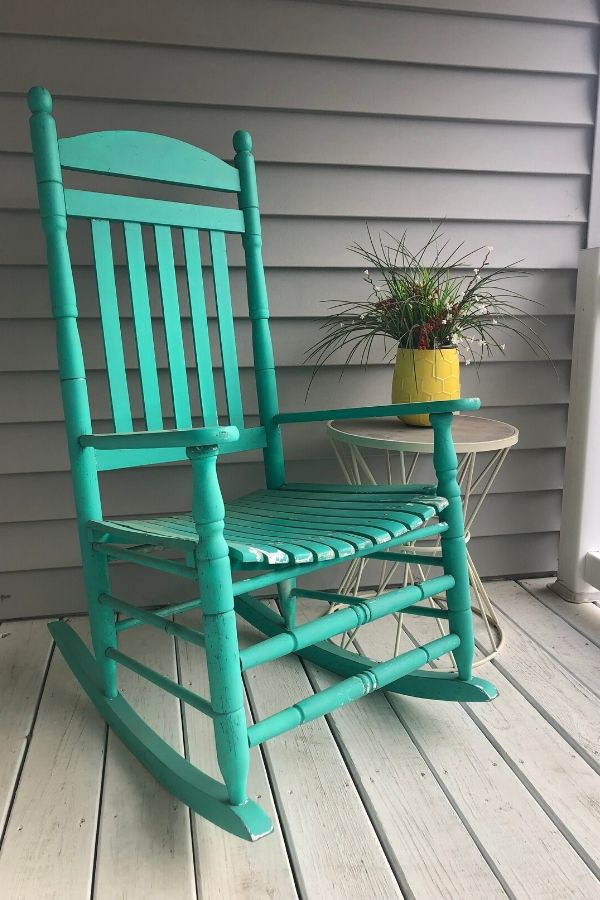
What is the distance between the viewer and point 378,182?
1755 millimetres

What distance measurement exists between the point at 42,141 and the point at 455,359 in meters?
0.98

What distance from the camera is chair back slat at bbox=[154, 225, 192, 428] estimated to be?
58.6 inches

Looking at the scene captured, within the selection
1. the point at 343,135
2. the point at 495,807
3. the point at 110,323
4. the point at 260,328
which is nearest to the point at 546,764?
the point at 495,807

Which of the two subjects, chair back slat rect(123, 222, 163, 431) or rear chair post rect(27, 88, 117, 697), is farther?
chair back slat rect(123, 222, 163, 431)

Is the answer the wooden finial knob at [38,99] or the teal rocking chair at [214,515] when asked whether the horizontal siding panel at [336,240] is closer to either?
the teal rocking chair at [214,515]

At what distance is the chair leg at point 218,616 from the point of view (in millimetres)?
950

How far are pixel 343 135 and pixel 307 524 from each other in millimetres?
1060

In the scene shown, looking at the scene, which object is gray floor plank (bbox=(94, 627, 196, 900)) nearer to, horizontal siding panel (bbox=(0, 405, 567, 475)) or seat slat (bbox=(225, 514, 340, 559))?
seat slat (bbox=(225, 514, 340, 559))

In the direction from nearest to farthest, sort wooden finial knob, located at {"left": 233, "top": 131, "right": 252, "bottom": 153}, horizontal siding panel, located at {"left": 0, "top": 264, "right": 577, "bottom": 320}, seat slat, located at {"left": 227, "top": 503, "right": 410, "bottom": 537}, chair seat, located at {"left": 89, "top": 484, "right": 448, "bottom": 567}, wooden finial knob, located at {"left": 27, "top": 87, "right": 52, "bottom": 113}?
chair seat, located at {"left": 89, "top": 484, "right": 448, "bottom": 567} → seat slat, located at {"left": 227, "top": 503, "right": 410, "bottom": 537} → wooden finial knob, located at {"left": 27, "top": 87, "right": 52, "bottom": 113} → wooden finial knob, located at {"left": 233, "top": 131, "right": 252, "bottom": 153} → horizontal siding panel, located at {"left": 0, "top": 264, "right": 577, "bottom": 320}

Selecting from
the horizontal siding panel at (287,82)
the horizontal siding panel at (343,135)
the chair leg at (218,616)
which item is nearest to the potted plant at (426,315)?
the horizontal siding panel at (343,135)

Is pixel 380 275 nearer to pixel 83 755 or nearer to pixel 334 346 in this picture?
pixel 334 346

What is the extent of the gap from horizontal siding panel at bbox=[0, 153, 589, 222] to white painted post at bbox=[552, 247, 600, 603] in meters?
0.19

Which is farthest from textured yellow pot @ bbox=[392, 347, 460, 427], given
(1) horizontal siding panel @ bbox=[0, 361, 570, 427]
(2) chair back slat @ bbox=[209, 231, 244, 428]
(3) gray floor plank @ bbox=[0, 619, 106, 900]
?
(3) gray floor plank @ bbox=[0, 619, 106, 900]

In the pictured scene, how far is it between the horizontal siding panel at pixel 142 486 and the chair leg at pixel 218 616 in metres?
0.85
